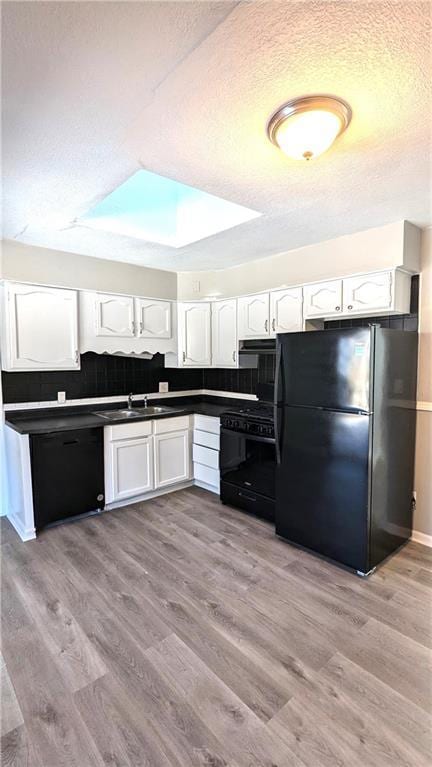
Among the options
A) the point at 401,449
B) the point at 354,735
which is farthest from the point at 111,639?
the point at 401,449

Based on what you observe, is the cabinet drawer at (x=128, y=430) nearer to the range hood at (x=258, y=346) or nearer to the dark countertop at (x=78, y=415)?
the dark countertop at (x=78, y=415)

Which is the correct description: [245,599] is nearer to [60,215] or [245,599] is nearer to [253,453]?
[253,453]

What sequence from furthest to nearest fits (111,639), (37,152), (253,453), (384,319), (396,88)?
1. (253,453)
2. (384,319)
3. (111,639)
4. (37,152)
5. (396,88)

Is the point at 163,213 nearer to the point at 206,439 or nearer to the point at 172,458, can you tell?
the point at 206,439

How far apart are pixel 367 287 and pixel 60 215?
90.3 inches

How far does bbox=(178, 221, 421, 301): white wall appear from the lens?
264cm

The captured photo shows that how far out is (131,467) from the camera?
3.52 metres

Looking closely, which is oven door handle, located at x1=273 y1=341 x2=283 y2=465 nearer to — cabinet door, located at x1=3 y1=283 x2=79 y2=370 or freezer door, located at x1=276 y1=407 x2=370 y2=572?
freezer door, located at x1=276 y1=407 x2=370 y2=572

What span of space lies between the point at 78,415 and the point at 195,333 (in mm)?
1543

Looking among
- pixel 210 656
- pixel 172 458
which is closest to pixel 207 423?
pixel 172 458

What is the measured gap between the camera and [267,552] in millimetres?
2727

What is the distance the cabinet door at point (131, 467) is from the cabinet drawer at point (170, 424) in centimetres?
14

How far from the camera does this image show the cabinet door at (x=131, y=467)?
341 cm

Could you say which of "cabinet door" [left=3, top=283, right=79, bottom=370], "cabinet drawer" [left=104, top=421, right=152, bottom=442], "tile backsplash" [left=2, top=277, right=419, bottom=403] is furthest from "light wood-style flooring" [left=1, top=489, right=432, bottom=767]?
"cabinet door" [left=3, top=283, right=79, bottom=370]
